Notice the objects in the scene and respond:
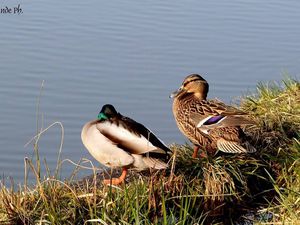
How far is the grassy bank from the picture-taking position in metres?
5.30

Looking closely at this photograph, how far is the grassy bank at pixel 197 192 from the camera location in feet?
17.4

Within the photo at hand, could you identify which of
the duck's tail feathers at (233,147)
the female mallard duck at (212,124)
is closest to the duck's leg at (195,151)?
the female mallard duck at (212,124)

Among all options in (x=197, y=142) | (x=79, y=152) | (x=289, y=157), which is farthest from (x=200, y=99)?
(x=79, y=152)

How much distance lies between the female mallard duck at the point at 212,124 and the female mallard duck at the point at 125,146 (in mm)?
557

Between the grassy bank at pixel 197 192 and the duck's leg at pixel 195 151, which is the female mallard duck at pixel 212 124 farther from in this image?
the grassy bank at pixel 197 192

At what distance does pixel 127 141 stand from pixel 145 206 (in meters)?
0.63

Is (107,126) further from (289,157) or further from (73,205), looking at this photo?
(289,157)

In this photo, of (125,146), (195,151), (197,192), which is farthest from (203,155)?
(125,146)

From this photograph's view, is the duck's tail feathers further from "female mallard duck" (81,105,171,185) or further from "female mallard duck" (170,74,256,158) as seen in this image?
"female mallard duck" (81,105,171,185)

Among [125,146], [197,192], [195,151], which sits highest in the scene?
[125,146]

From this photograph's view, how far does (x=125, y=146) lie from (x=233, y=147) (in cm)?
86

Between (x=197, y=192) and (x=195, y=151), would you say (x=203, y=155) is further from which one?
(x=197, y=192)

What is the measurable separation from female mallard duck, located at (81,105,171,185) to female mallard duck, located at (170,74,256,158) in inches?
21.9

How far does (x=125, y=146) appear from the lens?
20.1ft
